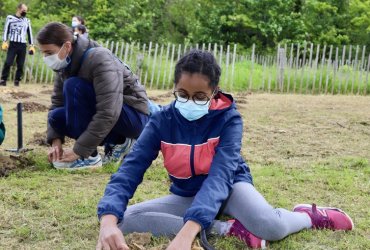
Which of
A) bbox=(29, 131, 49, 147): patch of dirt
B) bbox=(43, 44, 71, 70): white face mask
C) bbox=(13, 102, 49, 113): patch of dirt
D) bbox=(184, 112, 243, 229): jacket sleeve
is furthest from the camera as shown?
bbox=(13, 102, 49, 113): patch of dirt

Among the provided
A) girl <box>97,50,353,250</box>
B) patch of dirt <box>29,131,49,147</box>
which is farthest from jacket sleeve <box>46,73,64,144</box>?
girl <box>97,50,353,250</box>

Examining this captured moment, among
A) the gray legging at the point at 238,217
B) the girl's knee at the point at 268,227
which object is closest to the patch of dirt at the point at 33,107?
the gray legging at the point at 238,217

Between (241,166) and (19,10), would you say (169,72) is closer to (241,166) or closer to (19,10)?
(19,10)

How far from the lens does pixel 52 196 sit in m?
3.60

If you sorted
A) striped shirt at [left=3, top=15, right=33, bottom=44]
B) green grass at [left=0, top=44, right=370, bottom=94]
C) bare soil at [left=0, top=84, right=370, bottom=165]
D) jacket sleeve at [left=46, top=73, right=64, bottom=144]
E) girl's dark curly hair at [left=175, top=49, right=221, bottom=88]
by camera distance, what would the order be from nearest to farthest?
1. girl's dark curly hair at [left=175, top=49, right=221, bottom=88]
2. jacket sleeve at [left=46, top=73, right=64, bottom=144]
3. bare soil at [left=0, top=84, right=370, bottom=165]
4. striped shirt at [left=3, top=15, right=33, bottom=44]
5. green grass at [left=0, top=44, right=370, bottom=94]

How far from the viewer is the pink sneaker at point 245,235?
2.65 meters

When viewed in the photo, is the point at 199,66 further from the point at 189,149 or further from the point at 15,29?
the point at 15,29

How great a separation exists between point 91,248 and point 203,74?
103cm

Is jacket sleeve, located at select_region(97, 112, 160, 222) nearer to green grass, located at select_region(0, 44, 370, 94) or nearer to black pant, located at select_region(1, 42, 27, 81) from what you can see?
black pant, located at select_region(1, 42, 27, 81)

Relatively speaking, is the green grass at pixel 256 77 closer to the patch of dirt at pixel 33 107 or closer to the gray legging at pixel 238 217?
the patch of dirt at pixel 33 107

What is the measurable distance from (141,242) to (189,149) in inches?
20.3

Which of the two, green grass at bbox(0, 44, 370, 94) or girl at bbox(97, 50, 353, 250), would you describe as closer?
girl at bbox(97, 50, 353, 250)

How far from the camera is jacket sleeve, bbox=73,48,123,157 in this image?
4.03m

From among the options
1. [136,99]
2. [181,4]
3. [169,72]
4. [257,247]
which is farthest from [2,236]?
[181,4]
